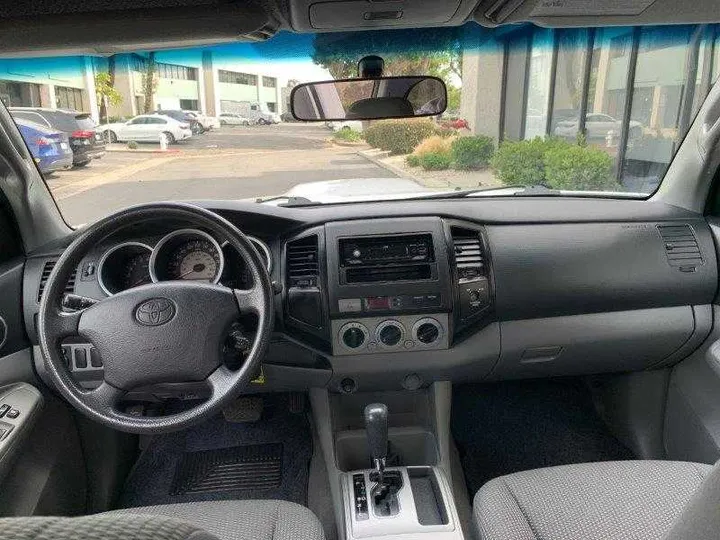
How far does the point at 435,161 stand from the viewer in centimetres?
298

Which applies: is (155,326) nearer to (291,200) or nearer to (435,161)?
(291,200)

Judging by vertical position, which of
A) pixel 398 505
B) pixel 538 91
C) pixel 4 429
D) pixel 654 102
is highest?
pixel 538 91

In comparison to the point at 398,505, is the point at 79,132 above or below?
above

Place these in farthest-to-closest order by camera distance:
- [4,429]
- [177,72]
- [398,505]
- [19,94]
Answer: [177,72] < [19,94] < [398,505] < [4,429]

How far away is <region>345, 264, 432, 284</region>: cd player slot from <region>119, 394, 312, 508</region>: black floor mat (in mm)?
1076

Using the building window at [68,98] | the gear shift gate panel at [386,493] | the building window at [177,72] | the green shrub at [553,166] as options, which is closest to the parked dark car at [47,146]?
the building window at [68,98]

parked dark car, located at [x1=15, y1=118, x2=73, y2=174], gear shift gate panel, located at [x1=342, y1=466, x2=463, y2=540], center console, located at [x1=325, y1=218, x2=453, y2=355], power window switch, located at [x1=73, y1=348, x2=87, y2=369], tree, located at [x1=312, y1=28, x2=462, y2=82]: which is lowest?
gear shift gate panel, located at [x1=342, y1=466, x2=463, y2=540]

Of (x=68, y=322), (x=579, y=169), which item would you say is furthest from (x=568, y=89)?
(x=68, y=322)

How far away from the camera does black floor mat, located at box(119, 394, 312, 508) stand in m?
2.90

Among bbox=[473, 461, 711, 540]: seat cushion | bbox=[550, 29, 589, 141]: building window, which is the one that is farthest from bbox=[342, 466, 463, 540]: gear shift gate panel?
bbox=[550, 29, 589, 141]: building window

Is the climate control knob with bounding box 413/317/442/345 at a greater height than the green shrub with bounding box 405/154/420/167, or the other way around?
the green shrub with bounding box 405/154/420/167

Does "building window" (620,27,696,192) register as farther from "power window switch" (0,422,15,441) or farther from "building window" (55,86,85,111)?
"power window switch" (0,422,15,441)

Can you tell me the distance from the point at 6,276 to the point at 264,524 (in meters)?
1.37

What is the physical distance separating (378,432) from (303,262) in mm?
694
